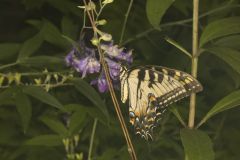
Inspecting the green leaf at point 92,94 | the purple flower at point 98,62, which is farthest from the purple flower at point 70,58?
the green leaf at point 92,94

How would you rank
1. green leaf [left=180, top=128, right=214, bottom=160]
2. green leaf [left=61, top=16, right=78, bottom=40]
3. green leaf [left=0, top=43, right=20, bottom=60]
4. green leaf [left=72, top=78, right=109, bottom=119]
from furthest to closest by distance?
green leaf [left=61, top=16, right=78, bottom=40], green leaf [left=0, top=43, right=20, bottom=60], green leaf [left=72, top=78, right=109, bottom=119], green leaf [left=180, top=128, right=214, bottom=160]

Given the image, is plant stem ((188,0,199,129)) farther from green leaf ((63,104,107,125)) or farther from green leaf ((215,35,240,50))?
green leaf ((63,104,107,125))

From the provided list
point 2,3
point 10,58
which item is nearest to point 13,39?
point 2,3

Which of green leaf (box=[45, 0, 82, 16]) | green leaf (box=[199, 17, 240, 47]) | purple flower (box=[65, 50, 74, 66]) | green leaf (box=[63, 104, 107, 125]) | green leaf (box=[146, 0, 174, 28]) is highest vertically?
green leaf (box=[146, 0, 174, 28])

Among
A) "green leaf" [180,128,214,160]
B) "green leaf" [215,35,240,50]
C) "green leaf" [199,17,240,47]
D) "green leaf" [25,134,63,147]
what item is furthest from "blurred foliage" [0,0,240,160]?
"green leaf" [180,128,214,160]

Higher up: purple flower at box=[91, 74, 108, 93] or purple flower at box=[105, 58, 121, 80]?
purple flower at box=[105, 58, 121, 80]

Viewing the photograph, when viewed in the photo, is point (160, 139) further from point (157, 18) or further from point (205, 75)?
point (157, 18)

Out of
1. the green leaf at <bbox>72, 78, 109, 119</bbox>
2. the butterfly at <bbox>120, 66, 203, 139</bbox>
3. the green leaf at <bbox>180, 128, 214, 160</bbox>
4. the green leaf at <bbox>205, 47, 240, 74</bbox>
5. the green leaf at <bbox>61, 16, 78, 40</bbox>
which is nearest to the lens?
the green leaf at <bbox>180, 128, 214, 160</bbox>

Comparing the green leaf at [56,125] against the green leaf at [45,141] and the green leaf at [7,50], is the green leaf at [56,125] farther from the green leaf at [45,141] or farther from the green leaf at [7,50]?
the green leaf at [7,50]
